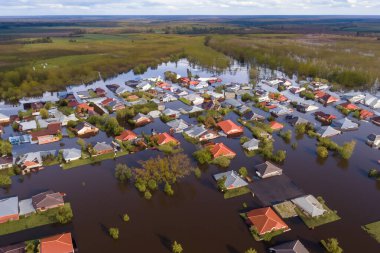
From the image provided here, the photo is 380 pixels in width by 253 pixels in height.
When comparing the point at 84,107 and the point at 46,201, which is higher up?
the point at 46,201

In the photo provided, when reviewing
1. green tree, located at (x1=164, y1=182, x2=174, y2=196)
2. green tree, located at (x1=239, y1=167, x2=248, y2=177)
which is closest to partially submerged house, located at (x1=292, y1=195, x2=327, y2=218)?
green tree, located at (x1=239, y1=167, x2=248, y2=177)

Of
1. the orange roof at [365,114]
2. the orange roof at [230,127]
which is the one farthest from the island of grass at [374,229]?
the orange roof at [365,114]

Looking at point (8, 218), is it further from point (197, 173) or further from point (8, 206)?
point (197, 173)

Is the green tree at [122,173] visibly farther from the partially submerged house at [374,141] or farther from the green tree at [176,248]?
the partially submerged house at [374,141]

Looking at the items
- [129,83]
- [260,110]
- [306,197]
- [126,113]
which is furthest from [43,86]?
[306,197]

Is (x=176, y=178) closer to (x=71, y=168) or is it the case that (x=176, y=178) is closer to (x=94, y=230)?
(x=94, y=230)

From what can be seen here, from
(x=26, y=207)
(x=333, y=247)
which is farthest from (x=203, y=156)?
(x=26, y=207)
